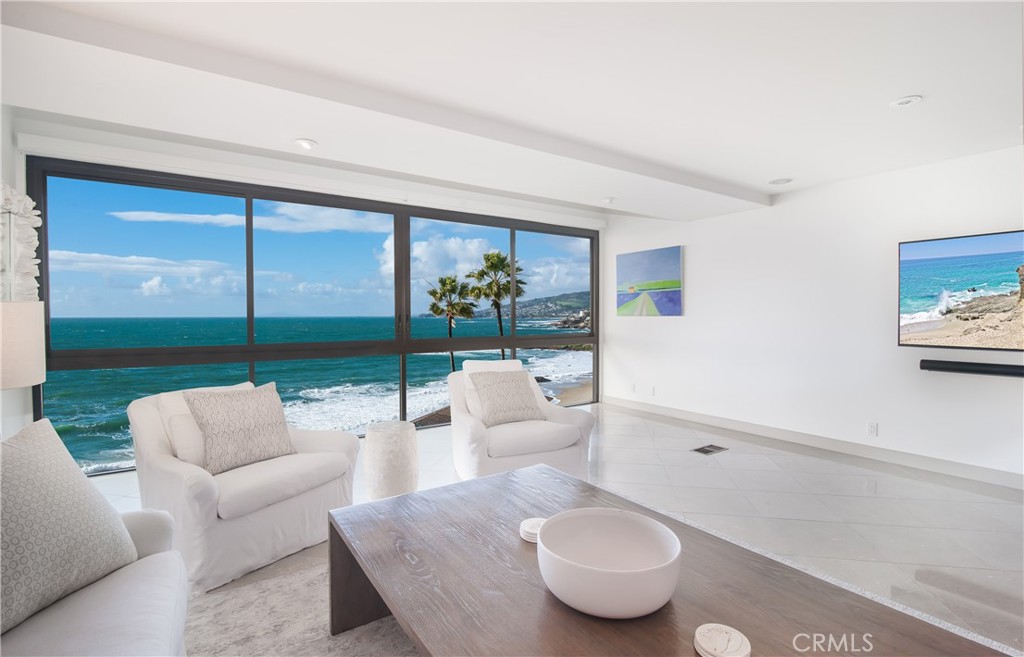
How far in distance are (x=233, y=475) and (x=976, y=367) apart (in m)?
4.76

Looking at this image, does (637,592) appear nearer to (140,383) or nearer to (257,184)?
(257,184)

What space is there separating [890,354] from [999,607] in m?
2.41

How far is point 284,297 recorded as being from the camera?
852 centimetres

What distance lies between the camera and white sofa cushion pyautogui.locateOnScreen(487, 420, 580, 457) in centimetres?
302

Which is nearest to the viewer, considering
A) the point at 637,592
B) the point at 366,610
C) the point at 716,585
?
the point at 637,592

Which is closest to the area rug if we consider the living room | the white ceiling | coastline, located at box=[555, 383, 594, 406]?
the living room

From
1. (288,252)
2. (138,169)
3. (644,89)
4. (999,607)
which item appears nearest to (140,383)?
(288,252)

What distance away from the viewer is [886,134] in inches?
119

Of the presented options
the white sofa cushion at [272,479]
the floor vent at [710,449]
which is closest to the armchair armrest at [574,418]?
the floor vent at [710,449]

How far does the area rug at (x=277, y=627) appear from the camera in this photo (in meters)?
1.63

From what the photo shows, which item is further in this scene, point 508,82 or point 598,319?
point 598,319

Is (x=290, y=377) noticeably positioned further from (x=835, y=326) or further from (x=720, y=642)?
(x=720, y=642)

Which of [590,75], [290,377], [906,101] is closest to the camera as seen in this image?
[590,75]

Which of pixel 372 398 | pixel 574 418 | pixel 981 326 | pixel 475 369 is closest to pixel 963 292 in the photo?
pixel 981 326
